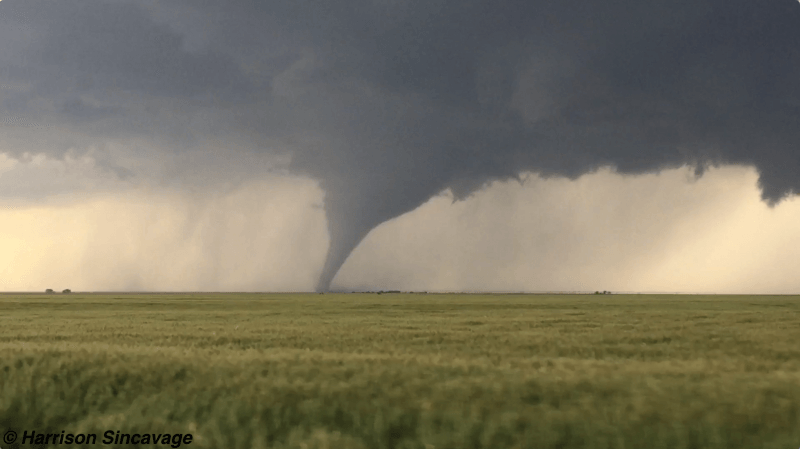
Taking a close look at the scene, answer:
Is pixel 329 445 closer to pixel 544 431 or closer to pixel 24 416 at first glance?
pixel 544 431

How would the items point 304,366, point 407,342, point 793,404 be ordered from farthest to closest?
1. point 407,342
2. point 304,366
3. point 793,404

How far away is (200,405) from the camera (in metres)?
10.7

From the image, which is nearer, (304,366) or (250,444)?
(250,444)

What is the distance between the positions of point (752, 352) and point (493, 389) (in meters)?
10.9

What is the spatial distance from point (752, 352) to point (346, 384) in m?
12.9

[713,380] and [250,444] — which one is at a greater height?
[713,380]

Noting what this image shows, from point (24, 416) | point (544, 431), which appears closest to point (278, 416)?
point (544, 431)

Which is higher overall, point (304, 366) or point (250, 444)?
point (304, 366)

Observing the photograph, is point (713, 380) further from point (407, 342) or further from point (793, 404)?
Answer: point (407, 342)

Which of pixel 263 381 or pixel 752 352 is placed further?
pixel 752 352

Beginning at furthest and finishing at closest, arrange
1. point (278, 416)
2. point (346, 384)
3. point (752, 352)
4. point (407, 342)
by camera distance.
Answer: point (407, 342), point (752, 352), point (346, 384), point (278, 416)

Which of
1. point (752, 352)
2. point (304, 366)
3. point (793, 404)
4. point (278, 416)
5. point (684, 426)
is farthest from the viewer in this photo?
point (752, 352)

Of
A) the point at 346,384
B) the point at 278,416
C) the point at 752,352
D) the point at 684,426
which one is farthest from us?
the point at 752,352

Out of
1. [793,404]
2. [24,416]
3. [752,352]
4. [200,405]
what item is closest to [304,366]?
[200,405]
